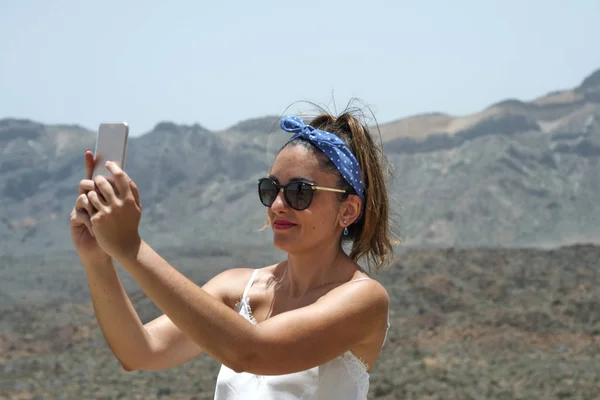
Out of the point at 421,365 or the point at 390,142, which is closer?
the point at 421,365

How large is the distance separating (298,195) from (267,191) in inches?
3.2

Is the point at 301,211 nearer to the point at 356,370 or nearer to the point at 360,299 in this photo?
the point at 360,299

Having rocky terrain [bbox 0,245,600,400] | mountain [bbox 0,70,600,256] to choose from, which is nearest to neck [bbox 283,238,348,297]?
rocky terrain [bbox 0,245,600,400]

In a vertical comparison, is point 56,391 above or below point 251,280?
below

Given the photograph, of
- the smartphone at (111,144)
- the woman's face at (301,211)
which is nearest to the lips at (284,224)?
the woman's face at (301,211)

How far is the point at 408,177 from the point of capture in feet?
127

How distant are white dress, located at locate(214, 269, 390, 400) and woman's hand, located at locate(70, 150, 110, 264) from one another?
0.35 meters

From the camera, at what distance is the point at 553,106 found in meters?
47.2

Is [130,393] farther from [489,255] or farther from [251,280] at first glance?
[489,255]

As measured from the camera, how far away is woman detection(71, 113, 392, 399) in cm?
153

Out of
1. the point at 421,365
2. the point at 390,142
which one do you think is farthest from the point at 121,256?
the point at 390,142

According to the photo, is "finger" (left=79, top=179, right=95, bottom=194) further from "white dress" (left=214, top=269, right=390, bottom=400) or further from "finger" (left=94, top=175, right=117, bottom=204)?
"white dress" (left=214, top=269, right=390, bottom=400)

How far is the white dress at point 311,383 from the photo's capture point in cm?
175

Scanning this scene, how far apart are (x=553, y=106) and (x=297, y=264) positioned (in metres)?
47.3
